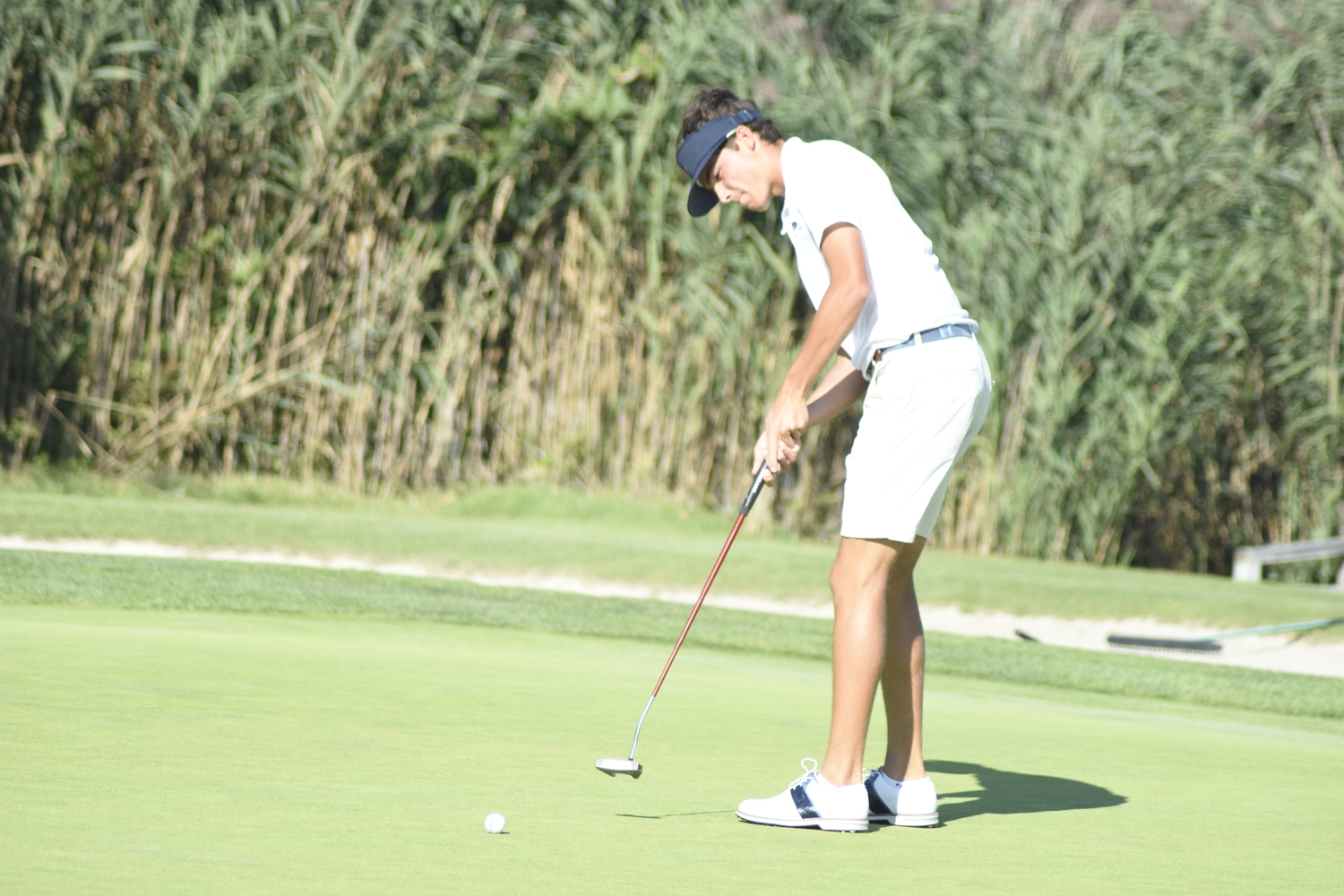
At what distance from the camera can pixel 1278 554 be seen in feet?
32.4

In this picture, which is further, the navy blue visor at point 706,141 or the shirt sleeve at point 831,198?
the navy blue visor at point 706,141

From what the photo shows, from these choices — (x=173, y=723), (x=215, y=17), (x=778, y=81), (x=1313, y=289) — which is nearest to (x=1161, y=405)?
(x=1313, y=289)

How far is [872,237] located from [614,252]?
7.88 meters

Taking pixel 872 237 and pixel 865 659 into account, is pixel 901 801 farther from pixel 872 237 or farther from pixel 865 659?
pixel 872 237

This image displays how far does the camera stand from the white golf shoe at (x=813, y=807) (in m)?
2.91

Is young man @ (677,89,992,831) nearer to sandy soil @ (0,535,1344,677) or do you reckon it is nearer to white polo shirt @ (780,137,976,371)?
white polo shirt @ (780,137,976,371)

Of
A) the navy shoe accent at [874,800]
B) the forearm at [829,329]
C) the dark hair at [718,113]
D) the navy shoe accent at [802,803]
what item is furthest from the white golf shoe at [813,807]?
the dark hair at [718,113]

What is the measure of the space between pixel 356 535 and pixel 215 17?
13.0 feet

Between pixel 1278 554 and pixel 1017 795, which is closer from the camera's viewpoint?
pixel 1017 795

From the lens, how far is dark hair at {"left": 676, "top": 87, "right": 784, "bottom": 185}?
3.41 meters

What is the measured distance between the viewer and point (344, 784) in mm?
2859

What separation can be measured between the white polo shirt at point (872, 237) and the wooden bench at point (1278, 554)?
7123mm

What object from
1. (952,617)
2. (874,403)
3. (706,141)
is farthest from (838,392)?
(952,617)

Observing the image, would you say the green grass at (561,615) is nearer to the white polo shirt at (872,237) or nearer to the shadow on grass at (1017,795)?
the shadow on grass at (1017,795)
